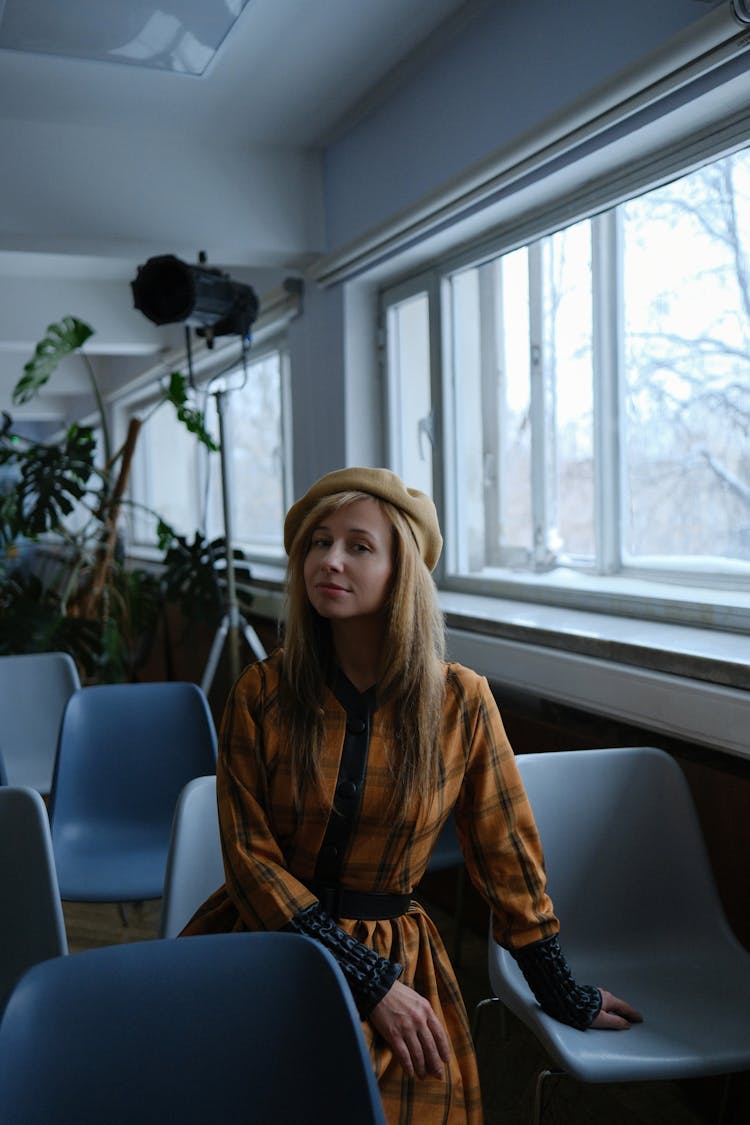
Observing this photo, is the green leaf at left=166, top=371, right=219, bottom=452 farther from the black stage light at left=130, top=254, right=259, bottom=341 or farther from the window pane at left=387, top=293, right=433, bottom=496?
the window pane at left=387, top=293, right=433, bottom=496

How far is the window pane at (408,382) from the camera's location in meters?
3.75

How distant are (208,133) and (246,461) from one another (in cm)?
244

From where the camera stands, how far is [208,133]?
3699 millimetres

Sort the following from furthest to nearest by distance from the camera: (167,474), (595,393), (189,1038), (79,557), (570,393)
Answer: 1. (167,474)
2. (79,557)
3. (570,393)
4. (595,393)
5. (189,1038)

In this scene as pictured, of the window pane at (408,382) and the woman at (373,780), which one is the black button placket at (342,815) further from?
the window pane at (408,382)

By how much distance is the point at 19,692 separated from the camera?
10.7ft

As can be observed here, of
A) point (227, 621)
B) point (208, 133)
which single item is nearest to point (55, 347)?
point (208, 133)

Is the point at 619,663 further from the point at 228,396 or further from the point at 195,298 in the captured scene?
the point at 228,396

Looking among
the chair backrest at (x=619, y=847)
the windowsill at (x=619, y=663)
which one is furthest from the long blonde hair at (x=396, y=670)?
the windowsill at (x=619, y=663)

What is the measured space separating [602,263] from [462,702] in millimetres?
1695

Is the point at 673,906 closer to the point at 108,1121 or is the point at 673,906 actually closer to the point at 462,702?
the point at 462,702

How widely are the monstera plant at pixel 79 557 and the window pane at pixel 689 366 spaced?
1912 mm

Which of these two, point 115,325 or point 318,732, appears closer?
point 318,732

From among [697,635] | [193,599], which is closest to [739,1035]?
[697,635]
